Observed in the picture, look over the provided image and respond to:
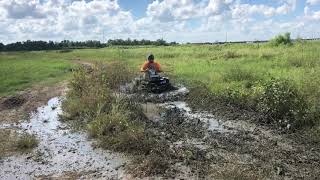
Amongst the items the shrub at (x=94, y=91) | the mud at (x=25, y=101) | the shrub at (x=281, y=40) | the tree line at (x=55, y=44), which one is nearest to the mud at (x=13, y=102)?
the mud at (x=25, y=101)

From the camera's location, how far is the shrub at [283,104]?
496 inches

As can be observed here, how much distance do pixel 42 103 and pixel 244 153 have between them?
11051 mm

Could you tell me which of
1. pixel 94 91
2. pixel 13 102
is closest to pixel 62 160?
pixel 94 91

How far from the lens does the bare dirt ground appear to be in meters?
9.41

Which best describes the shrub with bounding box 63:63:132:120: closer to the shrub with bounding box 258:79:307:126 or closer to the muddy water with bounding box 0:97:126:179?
the muddy water with bounding box 0:97:126:179

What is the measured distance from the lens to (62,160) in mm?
11016

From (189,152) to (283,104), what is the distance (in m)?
3.86

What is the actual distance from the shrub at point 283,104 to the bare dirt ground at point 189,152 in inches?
22.7

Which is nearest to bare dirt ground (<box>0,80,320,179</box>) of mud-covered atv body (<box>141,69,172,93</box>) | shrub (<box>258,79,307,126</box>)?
shrub (<box>258,79,307,126</box>)

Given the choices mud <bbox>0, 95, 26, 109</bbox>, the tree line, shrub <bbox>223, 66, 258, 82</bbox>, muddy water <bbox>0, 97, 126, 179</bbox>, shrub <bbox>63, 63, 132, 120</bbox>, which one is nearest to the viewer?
muddy water <bbox>0, 97, 126, 179</bbox>

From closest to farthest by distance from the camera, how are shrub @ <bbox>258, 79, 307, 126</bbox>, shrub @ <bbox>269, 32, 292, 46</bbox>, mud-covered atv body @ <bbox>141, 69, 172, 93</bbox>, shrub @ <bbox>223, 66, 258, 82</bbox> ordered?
shrub @ <bbox>258, 79, 307, 126</bbox>, mud-covered atv body @ <bbox>141, 69, 172, 93</bbox>, shrub @ <bbox>223, 66, 258, 82</bbox>, shrub @ <bbox>269, 32, 292, 46</bbox>

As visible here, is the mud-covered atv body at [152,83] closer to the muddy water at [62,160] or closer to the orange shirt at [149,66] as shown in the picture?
the orange shirt at [149,66]

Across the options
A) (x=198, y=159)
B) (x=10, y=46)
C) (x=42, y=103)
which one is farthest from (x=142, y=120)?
(x=10, y=46)

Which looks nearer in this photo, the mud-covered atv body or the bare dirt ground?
the bare dirt ground
